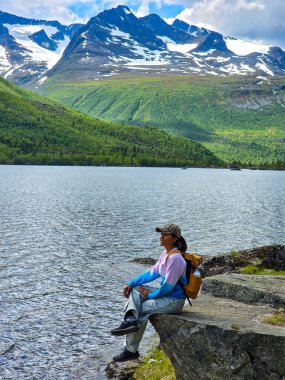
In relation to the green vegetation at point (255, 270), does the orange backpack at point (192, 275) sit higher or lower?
higher

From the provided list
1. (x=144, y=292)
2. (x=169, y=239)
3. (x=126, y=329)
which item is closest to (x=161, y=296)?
(x=144, y=292)

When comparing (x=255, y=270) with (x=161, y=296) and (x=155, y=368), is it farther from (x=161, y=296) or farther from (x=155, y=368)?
(x=161, y=296)

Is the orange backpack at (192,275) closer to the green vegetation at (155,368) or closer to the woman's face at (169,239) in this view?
the woman's face at (169,239)

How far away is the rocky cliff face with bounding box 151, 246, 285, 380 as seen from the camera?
13219 millimetres

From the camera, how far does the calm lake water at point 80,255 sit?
2309 centimetres

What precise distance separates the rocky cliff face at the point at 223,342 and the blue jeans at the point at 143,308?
9.5 inches

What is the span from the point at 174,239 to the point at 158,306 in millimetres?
2259

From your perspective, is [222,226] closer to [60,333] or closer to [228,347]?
[60,333]

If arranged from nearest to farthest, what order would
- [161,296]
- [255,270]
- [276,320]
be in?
[276,320] → [161,296] → [255,270]

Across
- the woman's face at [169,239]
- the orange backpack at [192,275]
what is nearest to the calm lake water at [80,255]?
the orange backpack at [192,275]

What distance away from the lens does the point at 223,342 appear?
13680 mm

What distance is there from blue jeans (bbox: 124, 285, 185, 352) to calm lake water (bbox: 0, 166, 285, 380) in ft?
17.7

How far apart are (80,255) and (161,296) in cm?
3352

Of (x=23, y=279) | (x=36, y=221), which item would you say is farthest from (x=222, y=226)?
(x=23, y=279)
